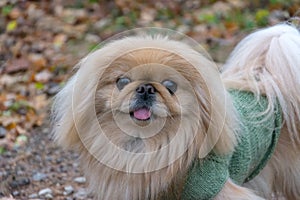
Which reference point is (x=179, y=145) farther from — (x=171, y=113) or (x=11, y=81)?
(x=11, y=81)

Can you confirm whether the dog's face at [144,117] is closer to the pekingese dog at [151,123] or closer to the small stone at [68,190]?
the pekingese dog at [151,123]

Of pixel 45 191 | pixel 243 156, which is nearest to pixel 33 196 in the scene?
pixel 45 191

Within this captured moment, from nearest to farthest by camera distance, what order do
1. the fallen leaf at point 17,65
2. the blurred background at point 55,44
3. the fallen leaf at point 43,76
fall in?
1. the blurred background at point 55,44
2. the fallen leaf at point 43,76
3. the fallen leaf at point 17,65

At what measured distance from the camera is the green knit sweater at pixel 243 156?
2857 mm

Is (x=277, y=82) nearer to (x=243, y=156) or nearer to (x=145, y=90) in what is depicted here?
(x=243, y=156)

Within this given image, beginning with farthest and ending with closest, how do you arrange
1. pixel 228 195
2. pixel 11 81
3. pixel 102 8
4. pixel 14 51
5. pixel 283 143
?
pixel 102 8
pixel 14 51
pixel 11 81
pixel 283 143
pixel 228 195

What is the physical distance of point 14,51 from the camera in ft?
20.5

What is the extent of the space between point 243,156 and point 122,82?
71cm

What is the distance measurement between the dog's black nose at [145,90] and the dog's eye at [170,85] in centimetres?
7

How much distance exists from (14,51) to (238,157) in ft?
12.0

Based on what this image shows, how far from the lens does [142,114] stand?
2.71 meters

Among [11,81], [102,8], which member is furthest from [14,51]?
[102,8]

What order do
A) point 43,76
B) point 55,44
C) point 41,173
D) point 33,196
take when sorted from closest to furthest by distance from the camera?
1. point 33,196
2. point 41,173
3. point 43,76
4. point 55,44

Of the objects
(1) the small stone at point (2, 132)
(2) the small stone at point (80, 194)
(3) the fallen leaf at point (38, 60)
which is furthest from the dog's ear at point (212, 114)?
(3) the fallen leaf at point (38, 60)
